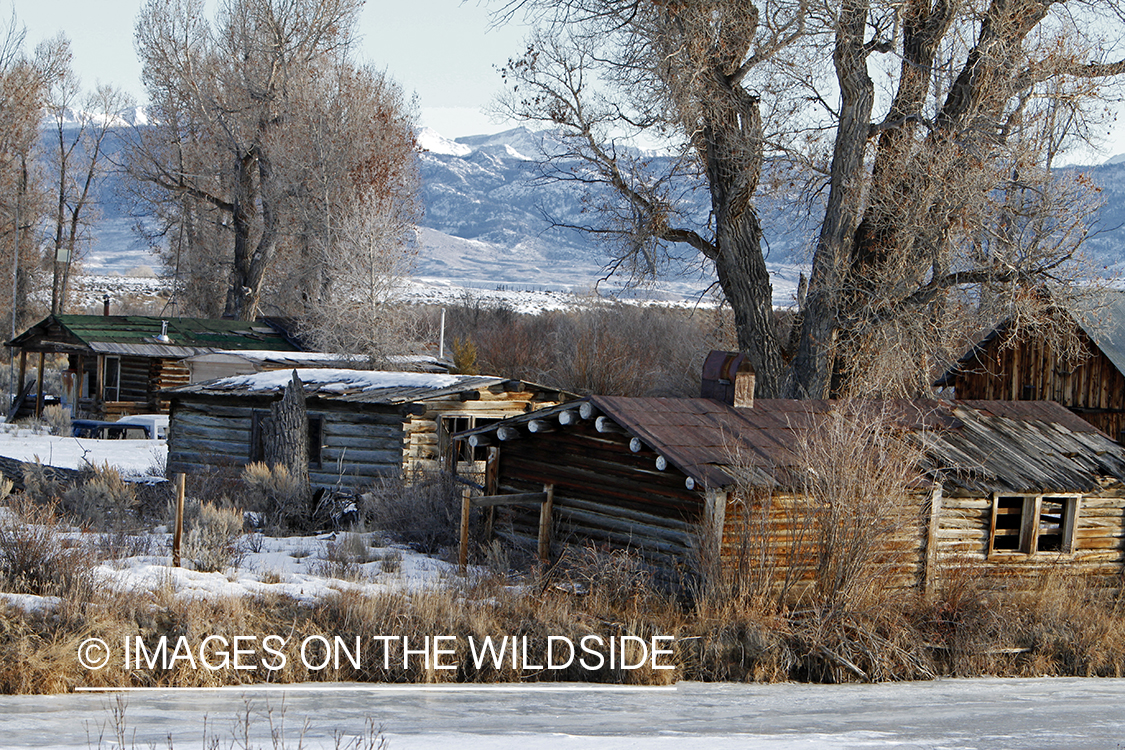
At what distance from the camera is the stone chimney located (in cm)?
1527

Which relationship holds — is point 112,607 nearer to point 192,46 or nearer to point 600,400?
point 600,400

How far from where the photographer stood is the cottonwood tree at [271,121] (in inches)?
1602

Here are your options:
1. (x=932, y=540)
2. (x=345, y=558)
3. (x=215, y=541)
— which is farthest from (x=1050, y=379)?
(x=215, y=541)

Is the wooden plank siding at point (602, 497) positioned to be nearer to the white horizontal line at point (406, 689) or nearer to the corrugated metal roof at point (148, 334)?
the white horizontal line at point (406, 689)

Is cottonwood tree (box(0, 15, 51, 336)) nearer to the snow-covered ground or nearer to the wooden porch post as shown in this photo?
the snow-covered ground

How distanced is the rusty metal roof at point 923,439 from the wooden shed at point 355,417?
6.42 meters

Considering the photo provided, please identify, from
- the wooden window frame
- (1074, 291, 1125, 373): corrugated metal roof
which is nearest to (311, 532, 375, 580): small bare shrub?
the wooden window frame

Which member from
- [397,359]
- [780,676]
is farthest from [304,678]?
[397,359]

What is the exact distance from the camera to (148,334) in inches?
1430

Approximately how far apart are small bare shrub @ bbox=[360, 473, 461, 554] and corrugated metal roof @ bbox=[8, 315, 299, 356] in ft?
63.2

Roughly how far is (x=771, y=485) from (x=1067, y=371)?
14.1 metres

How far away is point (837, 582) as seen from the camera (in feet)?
43.7

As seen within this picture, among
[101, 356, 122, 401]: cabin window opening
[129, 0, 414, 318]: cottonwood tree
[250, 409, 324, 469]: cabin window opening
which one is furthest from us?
[129, 0, 414, 318]: cottonwood tree

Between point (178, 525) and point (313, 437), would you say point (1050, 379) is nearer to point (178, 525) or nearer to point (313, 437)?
point (313, 437)
